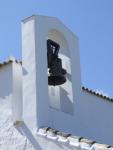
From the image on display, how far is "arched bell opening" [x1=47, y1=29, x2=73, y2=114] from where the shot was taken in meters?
9.48

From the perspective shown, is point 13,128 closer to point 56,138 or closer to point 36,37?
point 56,138

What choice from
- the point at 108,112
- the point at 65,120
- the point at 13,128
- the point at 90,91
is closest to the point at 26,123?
the point at 13,128

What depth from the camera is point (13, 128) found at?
8836 millimetres

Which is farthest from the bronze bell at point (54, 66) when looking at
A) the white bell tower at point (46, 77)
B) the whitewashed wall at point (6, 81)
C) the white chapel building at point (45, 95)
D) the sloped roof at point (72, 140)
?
the sloped roof at point (72, 140)

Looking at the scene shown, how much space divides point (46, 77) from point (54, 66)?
0.56 meters

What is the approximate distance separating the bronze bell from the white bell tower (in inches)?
7.1

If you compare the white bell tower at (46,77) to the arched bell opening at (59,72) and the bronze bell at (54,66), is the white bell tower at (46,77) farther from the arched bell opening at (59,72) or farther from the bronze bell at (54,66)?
the bronze bell at (54,66)

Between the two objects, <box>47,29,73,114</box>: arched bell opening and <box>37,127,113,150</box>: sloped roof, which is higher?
<box>47,29,73,114</box>: arched bell opening

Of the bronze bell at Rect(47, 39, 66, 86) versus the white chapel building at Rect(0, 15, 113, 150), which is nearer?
the white chapel building at Rect(0, 15, 113, 150)

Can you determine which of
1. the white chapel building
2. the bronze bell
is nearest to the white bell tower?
the white chapel building

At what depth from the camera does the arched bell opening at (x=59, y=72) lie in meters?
9.48

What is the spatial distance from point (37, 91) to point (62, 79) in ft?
2.92

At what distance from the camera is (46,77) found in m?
8.99

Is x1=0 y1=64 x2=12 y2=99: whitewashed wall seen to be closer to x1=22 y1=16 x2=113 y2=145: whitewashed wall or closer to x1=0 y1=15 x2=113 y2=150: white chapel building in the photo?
x1=0 y1=15 x2=113 y2=150: white chapel building
